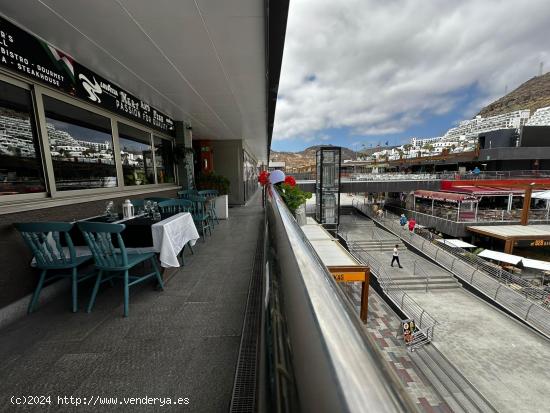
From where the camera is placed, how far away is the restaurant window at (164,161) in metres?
5.96

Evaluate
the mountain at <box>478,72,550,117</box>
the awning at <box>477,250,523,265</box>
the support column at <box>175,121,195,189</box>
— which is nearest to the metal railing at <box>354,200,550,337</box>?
the awning at <box>477,250,523,265</box>

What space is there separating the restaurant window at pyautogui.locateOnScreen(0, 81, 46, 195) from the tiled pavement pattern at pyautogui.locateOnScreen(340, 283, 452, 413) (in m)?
4.88

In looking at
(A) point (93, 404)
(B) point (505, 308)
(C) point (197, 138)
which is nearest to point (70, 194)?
(A) point (93, 404)

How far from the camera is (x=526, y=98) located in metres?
102

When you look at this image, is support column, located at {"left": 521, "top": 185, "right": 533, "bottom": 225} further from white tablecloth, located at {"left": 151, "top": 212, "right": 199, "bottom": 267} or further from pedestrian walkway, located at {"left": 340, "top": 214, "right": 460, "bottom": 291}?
white tablecloth, located at {"left": 151, "top": 212, "right": 199, "bottom": 267}

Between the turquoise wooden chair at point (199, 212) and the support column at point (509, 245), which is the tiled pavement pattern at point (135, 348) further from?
the support column at point (509, 245)

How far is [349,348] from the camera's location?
1.84ft

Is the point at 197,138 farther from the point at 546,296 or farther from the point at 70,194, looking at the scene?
the point at 546,296

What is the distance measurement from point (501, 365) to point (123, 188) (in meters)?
10.1

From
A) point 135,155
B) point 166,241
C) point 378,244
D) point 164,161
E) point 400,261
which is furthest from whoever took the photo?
point 378,244

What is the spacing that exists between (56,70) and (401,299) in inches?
444

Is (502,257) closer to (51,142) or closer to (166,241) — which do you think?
(166,241)

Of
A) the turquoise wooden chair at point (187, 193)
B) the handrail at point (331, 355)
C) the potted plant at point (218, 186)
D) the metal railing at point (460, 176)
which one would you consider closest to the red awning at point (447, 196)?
the metal railing at point (460, 176)

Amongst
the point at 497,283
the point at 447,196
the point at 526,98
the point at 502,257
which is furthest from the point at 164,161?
the point at 526,98
